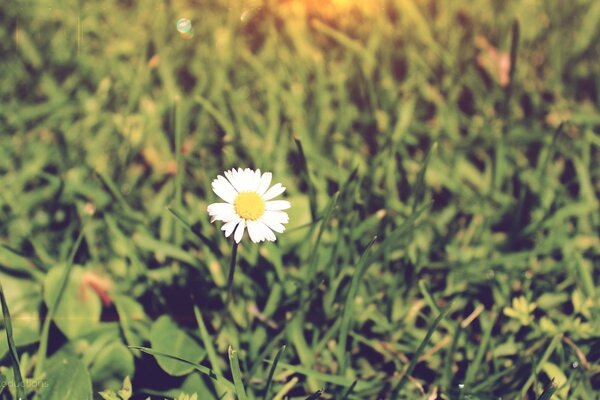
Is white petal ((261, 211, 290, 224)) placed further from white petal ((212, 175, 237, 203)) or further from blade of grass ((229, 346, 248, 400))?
blade of grass ((229, 346, 248, 400))

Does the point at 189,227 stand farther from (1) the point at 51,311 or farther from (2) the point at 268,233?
(1) the point at 51,311

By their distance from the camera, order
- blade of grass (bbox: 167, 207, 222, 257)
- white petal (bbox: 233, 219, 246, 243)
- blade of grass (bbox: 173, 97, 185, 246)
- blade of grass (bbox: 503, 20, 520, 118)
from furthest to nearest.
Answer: blade of grass (bbox: 503, 20, 520, 118) → blade of grass (bbox: 173, 97, 185, 246) → blade of grass (bbox: 167, 207, 222, 257) → white petal (bbox: 233, 219, 246, 243)

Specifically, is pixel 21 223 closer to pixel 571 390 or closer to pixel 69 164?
pixel 69 164

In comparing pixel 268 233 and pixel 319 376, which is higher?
pixel 268 233

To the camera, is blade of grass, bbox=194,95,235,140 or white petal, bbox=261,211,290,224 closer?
white petal, bbox=261,211,290,224

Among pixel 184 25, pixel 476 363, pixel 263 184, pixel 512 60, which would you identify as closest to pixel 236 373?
pixel 263 184

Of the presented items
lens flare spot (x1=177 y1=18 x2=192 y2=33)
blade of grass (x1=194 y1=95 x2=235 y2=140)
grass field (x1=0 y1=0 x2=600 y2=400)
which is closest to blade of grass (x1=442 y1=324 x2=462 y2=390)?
grass field (x1=0 y1=0 x2=600 y2=400)

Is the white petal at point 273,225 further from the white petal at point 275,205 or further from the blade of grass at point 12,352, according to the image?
the blade of grass at point 12,352

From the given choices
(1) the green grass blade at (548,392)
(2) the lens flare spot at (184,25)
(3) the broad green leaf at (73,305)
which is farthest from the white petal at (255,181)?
(2) the lens flare spot at (184,25)
